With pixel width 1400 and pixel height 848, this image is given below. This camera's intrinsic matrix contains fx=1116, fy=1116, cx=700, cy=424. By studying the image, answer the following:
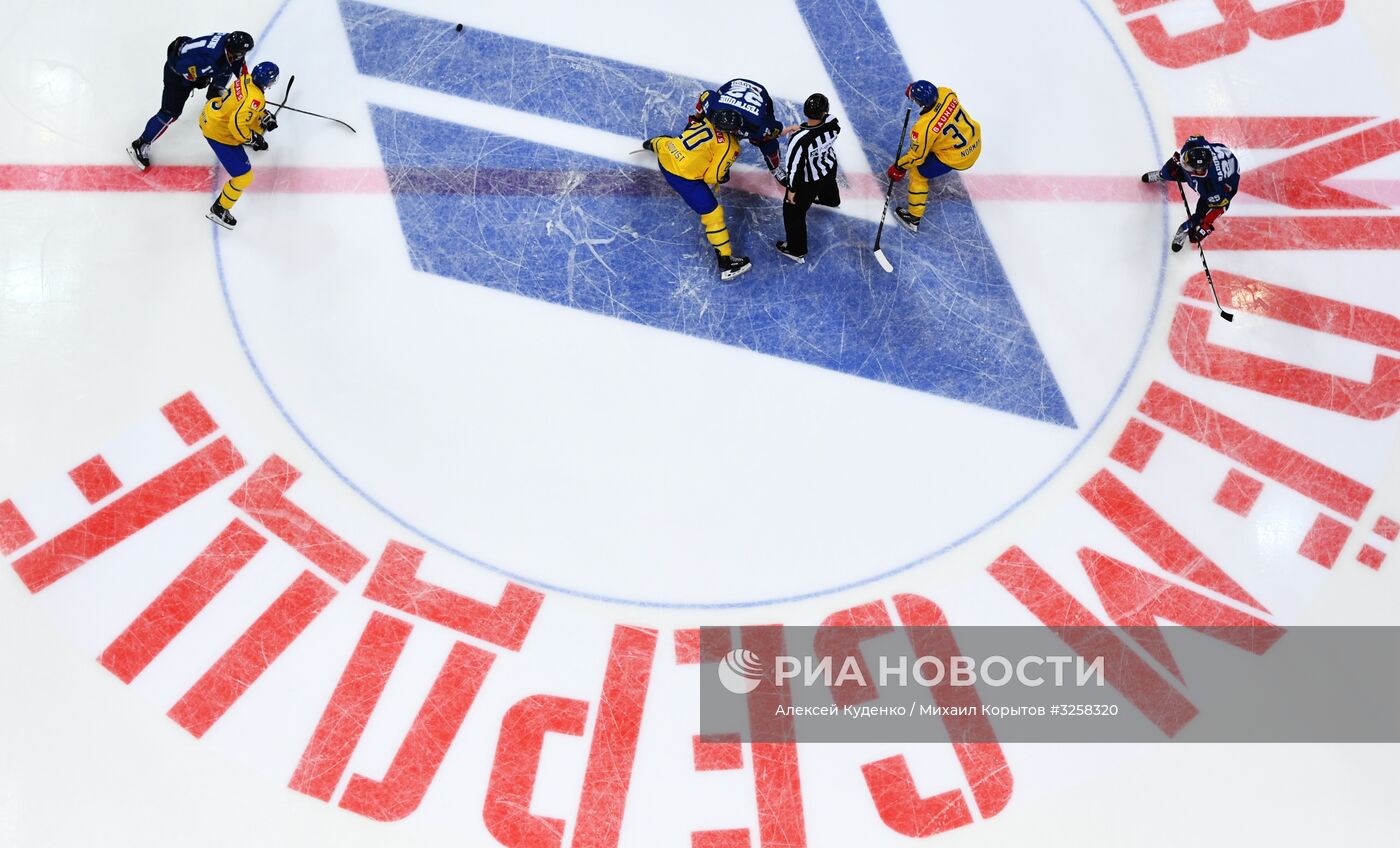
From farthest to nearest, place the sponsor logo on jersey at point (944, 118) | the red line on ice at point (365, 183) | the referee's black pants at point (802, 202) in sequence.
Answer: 1. the red line on ice at point (365, 183)
2. the referee's black pants at point (802, 202)
3. the sponsor logo on jersey at point (944, 118)

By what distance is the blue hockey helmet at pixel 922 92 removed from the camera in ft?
26.2

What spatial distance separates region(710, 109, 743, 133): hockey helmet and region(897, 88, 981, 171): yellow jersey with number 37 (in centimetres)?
135

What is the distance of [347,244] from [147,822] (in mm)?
4325

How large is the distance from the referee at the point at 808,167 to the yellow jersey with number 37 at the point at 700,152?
0.45 m

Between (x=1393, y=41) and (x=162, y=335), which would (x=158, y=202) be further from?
(x=1393, y=41)

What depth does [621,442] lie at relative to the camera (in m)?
8.23

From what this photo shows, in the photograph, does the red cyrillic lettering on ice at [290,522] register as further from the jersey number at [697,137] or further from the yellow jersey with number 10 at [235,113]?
the jersey number at [697,137]

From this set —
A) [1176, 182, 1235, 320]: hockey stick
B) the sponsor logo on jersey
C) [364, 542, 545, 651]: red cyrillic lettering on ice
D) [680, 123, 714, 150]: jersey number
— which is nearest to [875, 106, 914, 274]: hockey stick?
the sponsor logo on jersey

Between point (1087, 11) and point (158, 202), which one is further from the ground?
point (1087, 11)

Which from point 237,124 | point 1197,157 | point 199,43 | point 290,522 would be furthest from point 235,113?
point 1197,157

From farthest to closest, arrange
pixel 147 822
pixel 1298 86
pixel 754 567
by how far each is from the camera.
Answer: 1. pixel 1298 86
2. pixel 754 567
3. pixel 147 822

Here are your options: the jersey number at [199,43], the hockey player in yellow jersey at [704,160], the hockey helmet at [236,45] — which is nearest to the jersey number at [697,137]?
the hockey player in yellow jersey at [704,160]

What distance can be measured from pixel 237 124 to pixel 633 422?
11.6 ft

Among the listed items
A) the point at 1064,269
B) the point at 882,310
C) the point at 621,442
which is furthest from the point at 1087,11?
the point at 621,442
